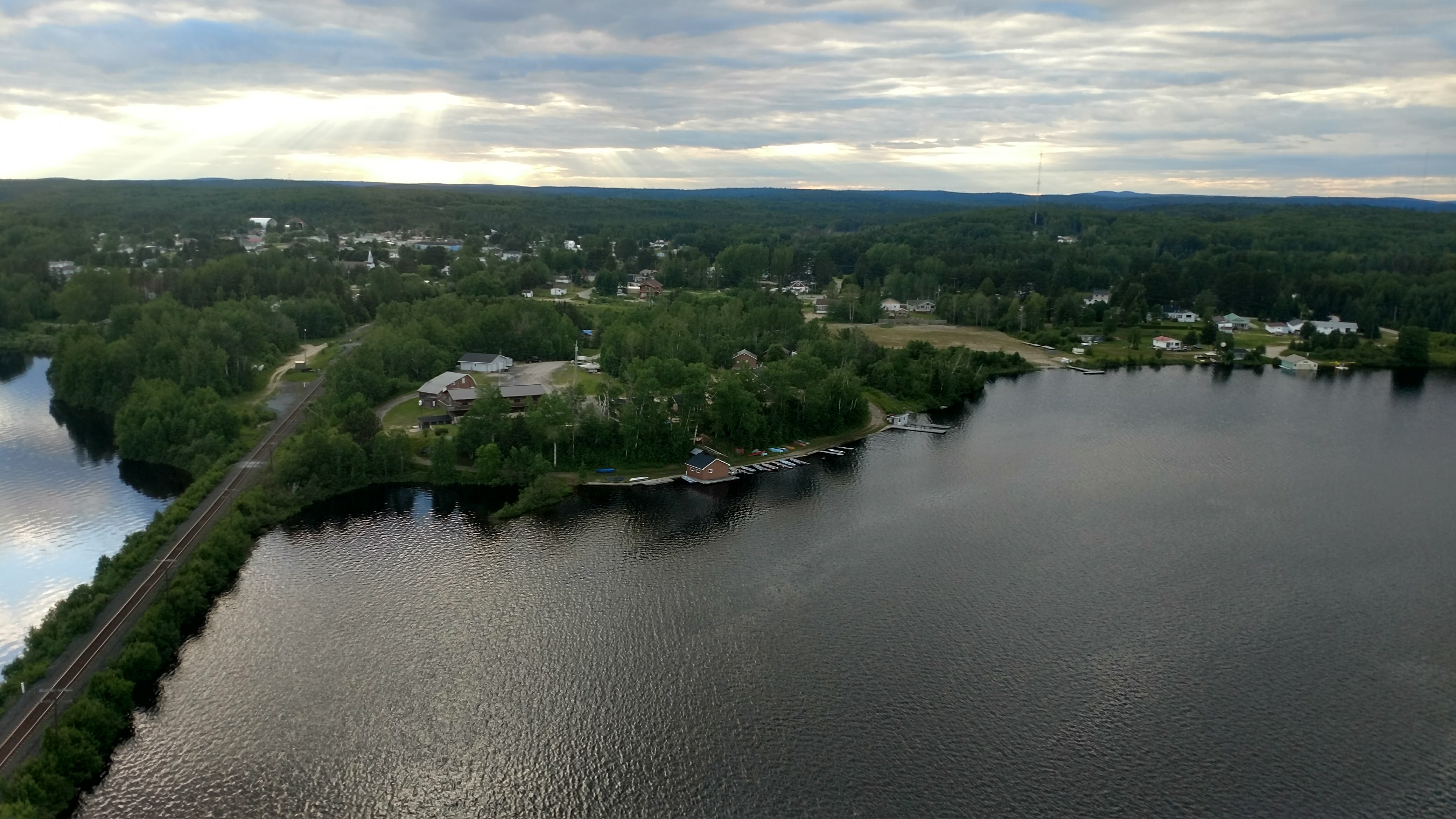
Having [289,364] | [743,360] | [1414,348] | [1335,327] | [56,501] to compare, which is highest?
[1335,327]

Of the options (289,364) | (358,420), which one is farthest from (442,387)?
(289,364)

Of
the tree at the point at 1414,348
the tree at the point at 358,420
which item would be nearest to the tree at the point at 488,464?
the tree at the point at 358,420

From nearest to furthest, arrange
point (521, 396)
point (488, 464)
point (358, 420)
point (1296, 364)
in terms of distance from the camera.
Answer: point (488, 464), point (358, 420), point (521, 396), point (1296, 364)

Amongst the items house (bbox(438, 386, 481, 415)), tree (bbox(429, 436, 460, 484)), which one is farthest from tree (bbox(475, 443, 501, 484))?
house (bbox(438, 386, 481, 415))

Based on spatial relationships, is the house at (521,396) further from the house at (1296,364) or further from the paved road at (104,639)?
the house at (1296,364)

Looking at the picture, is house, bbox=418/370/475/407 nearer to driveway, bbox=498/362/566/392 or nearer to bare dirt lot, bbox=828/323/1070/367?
driveway, bbox=498/362/566/392

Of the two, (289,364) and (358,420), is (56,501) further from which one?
(289,364)

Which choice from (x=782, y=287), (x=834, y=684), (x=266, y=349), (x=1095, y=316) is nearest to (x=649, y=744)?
(x=834, y=684)
